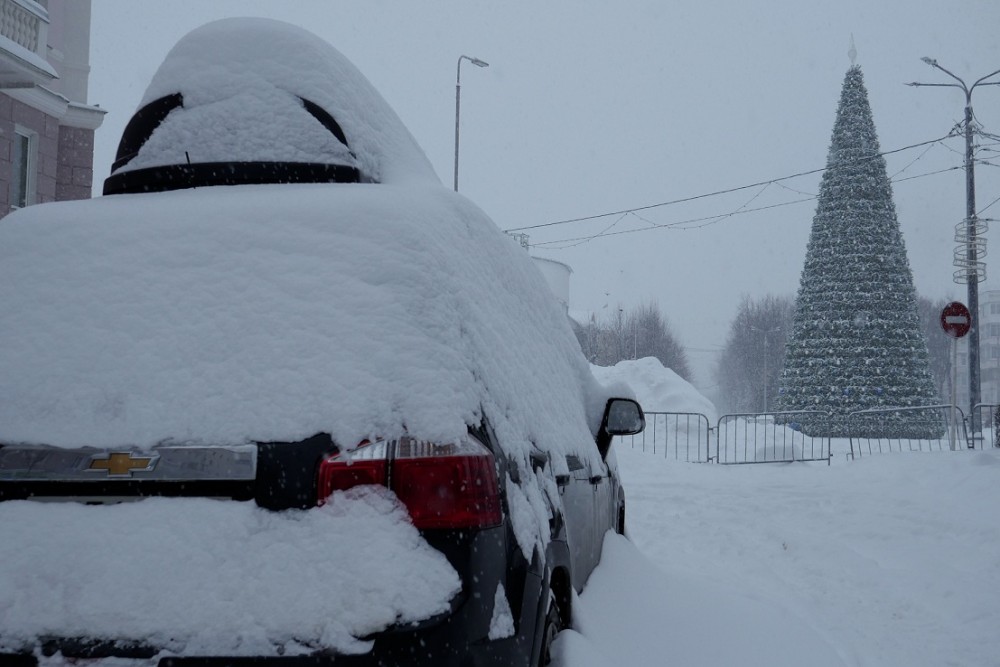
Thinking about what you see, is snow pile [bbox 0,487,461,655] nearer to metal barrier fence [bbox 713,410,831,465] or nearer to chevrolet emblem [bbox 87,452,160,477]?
chevrolet emblem [bbox 87,452,160,477]

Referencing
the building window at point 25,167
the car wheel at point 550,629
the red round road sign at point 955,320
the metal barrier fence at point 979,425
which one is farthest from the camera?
the metal barrier fence at point 979,425

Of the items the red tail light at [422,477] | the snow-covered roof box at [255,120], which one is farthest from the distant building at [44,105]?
the red tail light at [422,477]

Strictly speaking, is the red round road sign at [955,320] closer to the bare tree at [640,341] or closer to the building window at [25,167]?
the building window at [25,167]

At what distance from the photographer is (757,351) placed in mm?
71812

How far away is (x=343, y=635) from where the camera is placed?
166 cm

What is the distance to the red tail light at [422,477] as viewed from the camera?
69.6 inches

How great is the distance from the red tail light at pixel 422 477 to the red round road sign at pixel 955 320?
16919 millimetres

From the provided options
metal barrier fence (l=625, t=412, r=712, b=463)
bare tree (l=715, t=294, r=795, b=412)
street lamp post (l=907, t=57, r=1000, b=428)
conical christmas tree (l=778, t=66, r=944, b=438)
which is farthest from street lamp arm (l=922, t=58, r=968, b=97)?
bare tree (l=715, t=294, r=795, b=412)

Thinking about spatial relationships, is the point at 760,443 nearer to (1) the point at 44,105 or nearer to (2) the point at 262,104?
(1) the point at 44,105

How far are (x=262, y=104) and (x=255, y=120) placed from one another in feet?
0.25

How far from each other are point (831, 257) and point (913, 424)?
657 centimetres

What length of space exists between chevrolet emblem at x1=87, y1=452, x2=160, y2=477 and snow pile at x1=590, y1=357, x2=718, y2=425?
2611 cm

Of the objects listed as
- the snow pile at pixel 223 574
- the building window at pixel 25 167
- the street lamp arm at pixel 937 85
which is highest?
the street lamp arm at pixel 937 85

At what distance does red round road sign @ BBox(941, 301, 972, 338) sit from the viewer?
16.4m
